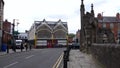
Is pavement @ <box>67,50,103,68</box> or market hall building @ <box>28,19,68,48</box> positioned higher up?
market hall building @ <box>28,19,68,48</box>

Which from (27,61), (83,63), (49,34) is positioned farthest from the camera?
(49,34)

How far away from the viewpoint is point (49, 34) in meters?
116

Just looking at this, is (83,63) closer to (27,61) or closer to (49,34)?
(27,61)

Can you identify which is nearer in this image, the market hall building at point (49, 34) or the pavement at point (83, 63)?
the pavement at point (83, 63)

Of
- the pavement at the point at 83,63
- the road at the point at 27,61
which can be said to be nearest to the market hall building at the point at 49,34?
the road at the point at 27,61

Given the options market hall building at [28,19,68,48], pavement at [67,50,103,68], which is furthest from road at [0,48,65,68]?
market hall building at [28,19,68,48]

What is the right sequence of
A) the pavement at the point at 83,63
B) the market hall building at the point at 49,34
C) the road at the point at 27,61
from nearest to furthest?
the pavement at the point at 83,63, the road at the point at 27,61, the market hall building at the point at 49,34

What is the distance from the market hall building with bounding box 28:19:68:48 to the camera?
11219 centimetres

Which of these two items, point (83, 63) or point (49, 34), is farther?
point (49, 34)

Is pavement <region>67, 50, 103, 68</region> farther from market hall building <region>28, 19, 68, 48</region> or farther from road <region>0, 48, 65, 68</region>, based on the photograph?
market hall building <region>28, 19, 68, 48</region>

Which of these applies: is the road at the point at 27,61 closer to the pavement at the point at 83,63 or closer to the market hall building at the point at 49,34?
the pavement at the point at 83,63

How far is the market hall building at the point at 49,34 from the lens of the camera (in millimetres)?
112188

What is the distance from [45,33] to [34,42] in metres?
5.84

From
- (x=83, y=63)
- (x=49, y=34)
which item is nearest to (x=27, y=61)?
(x=83, y=63)
